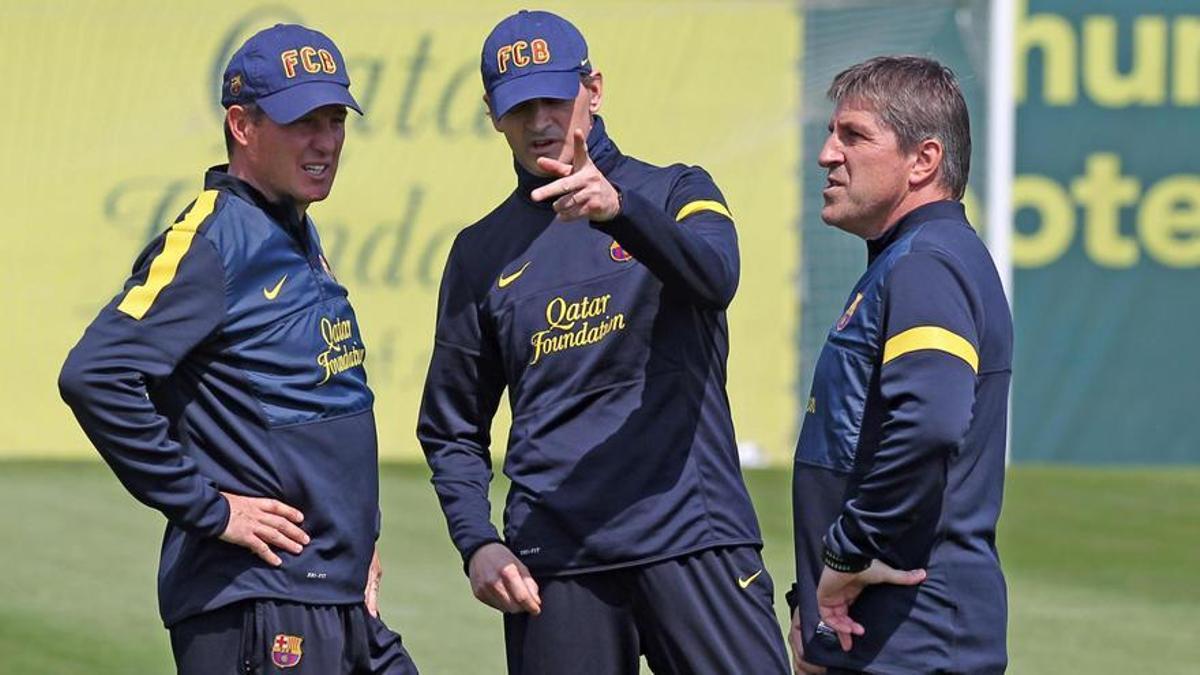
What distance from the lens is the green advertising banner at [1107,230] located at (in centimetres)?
1366

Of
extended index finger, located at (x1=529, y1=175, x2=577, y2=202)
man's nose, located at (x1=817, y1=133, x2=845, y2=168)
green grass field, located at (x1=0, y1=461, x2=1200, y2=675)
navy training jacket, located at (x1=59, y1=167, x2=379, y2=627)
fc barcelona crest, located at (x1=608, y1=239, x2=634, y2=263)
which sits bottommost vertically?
green grass field, located at (x1=0, y1=461, x2=1200, y2=675)

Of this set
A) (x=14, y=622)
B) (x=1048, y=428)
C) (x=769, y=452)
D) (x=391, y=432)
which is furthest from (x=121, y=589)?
(x=1048, y=428)

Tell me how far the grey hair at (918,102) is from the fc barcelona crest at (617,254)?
759 millimetres

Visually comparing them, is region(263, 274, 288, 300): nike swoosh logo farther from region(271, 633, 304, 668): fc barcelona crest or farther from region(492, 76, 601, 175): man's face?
region(271, 633, 304, 668): fc barcelona crest

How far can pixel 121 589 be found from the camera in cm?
903

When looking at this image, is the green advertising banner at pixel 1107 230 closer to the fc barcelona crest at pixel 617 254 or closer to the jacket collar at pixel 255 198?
the fc barcelona crest at pixel 617 254

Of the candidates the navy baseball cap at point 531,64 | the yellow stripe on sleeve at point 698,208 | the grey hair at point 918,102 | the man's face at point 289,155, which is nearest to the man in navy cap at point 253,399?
the man's face at point 289,155

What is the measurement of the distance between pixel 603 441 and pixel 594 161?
0.65 meters

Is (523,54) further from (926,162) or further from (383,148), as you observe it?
(383,148)

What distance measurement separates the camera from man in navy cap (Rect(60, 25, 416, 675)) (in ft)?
13.9

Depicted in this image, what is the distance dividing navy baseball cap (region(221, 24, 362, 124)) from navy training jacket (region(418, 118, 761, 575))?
498mm

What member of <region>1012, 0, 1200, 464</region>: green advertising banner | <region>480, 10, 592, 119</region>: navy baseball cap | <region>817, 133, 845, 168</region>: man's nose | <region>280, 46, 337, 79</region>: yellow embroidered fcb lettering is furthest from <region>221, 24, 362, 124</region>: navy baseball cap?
<region>1012, 0, 1200, 464</region>: green advertising banner

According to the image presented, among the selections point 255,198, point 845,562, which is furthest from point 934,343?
point 255,198

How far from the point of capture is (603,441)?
457 cm
